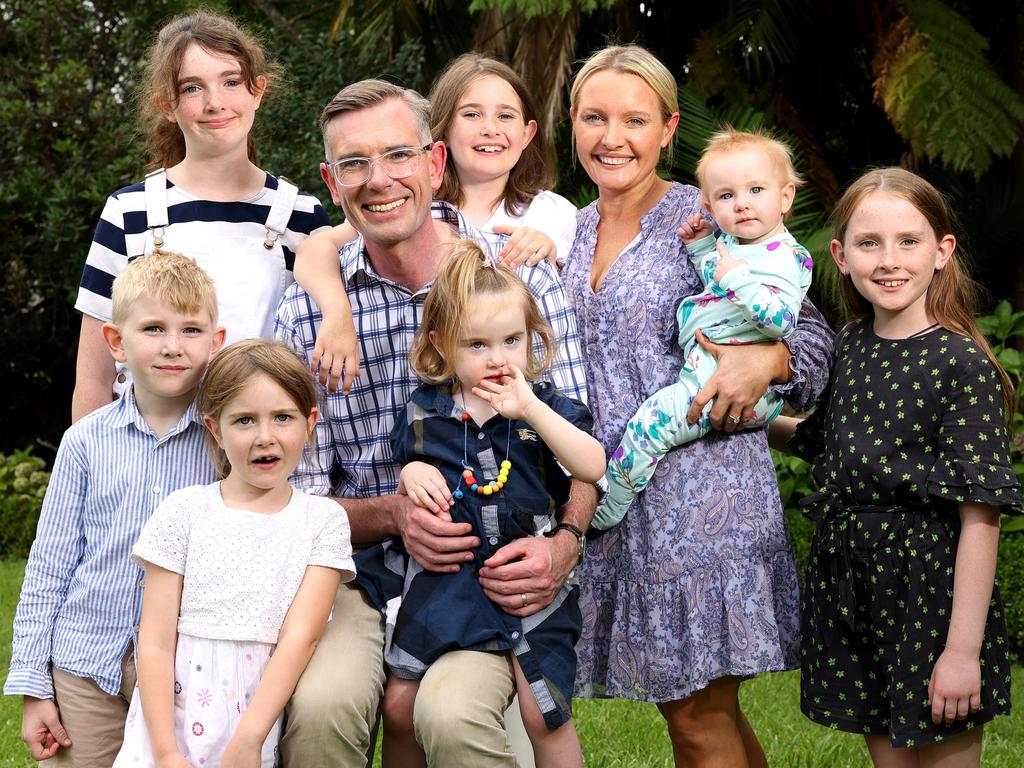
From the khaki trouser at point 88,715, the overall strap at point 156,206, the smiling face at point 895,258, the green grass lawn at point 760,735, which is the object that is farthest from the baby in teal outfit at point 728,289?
the green grass lawn at point 760,735

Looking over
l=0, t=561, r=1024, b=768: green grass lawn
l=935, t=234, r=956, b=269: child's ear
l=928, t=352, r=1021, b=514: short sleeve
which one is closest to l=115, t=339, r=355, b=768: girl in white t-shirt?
l=928, t=352, r=1021, b=514: short sleeve

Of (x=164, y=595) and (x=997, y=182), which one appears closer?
(x=164, y=595)

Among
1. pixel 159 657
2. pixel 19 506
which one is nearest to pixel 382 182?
pixel 159 657

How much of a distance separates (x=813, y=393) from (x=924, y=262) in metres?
0.45

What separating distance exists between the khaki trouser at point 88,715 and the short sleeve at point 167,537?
0.34 meters

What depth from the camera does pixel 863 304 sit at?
3316 millimetres

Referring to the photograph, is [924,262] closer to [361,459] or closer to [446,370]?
[446,370]

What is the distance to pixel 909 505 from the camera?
3002 mm

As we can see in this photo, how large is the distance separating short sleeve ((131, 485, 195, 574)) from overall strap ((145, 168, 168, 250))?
873mm

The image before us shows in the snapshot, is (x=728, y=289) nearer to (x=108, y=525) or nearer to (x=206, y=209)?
(x=206, y=209)

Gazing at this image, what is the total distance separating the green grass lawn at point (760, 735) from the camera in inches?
184

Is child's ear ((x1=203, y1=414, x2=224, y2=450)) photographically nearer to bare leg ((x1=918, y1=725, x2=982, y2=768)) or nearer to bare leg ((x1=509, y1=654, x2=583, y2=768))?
bare leg ((x1=509, y1=654, x2=583, y2=768))

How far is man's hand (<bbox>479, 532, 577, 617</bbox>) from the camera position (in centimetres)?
295

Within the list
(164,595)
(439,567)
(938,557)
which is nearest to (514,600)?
(439,567)
